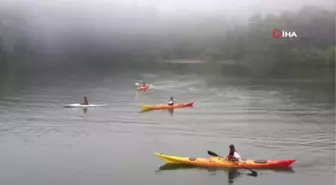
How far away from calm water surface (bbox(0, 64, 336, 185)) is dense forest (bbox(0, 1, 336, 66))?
101ft

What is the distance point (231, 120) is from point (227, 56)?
52.3 metres

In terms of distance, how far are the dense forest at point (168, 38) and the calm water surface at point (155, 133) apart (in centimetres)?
3084

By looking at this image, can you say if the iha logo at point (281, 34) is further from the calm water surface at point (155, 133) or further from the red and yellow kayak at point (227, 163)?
the red and yellow kayak at point (227, 163)

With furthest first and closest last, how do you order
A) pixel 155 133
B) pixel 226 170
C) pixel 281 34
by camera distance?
pixel 281 34 → pixel 155 133 → pixel 226 170

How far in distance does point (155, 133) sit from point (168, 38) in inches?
2445

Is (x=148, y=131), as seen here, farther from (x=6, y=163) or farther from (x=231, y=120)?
(x=6, y=163)

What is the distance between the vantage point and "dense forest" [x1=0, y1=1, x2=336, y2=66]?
78125 mm

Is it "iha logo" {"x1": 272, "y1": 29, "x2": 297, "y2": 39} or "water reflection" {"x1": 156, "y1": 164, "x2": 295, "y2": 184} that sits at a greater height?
A: "iha logo" {"x1": 272, "y1": 29, "x2": 297, "y2": 39}

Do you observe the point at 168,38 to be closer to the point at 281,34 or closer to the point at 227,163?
the point at 281,34

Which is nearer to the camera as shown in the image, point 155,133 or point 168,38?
point 155,133

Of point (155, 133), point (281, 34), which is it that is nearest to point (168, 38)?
point (281, 34)

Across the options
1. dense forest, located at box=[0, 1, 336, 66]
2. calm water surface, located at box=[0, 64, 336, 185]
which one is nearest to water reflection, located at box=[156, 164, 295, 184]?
calm water surface, located at box=[0, 64, 336, 185]

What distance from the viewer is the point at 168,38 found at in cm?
8862

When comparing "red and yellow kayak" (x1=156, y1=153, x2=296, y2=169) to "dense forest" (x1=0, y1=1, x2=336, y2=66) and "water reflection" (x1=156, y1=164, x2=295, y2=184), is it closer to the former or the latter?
"water reflection" (x1=156, y1=164, x2=295, y2=184)
